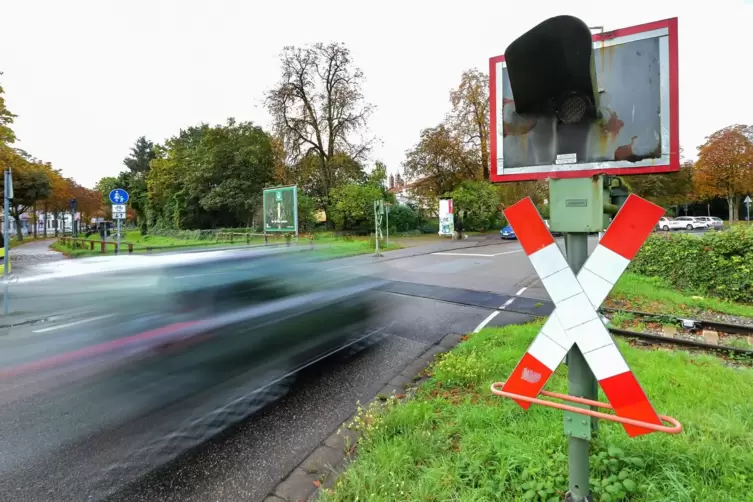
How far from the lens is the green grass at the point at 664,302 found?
666 cm

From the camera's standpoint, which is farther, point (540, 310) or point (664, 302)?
point (664, 302)

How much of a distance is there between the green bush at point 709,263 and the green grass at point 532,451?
541cm

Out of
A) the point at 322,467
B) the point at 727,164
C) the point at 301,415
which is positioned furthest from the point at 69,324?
the point at 727,164

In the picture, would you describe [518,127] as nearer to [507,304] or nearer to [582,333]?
[582,333]

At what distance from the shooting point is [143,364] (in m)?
4.25

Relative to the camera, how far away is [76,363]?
4273mm

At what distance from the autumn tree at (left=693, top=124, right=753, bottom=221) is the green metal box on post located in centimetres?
3975

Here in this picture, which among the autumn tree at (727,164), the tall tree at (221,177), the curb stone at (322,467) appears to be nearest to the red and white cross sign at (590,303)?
the curb stone at (322,467)

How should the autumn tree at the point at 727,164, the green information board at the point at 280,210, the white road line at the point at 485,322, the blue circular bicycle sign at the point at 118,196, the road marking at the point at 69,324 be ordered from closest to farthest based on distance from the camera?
the road marking at the point at 69,324 → the white road line at the point at 485,322 → the blue circular bicycle sign at the point at 118,196 → the green information board at the point at 280,210 → the autumn tree at the point at 727,164

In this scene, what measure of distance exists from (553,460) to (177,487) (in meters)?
2.24

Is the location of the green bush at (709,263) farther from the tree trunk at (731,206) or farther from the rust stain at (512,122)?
the tree trunk at (731,206)

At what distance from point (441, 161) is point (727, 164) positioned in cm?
2286

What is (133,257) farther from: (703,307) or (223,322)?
(703,307)

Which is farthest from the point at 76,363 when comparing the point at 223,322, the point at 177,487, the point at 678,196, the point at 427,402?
the point at 678,196
